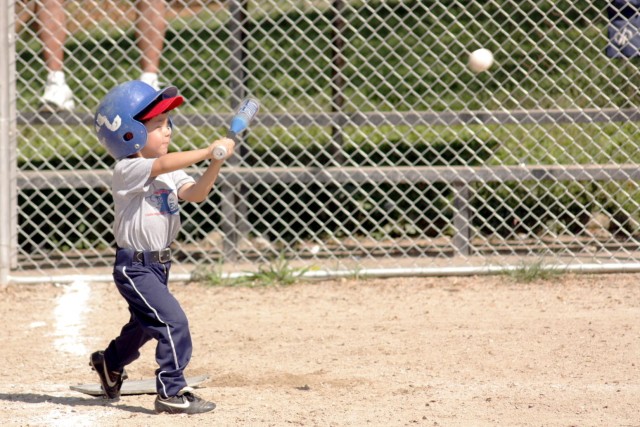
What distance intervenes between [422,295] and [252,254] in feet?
4.70

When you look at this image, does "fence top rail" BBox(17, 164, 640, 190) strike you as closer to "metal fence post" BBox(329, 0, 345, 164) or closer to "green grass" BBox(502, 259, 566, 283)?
"metal fence post" BBox(329, 0, 345, 164)

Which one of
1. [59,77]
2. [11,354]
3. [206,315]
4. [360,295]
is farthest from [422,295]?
[59,77]

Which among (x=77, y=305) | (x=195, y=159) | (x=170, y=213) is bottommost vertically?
(x=77, y=305)

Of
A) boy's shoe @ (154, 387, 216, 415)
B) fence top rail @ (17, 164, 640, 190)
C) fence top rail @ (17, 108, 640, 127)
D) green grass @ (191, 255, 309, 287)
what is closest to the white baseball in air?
fence top rail @ (17, 108, 640, 127)

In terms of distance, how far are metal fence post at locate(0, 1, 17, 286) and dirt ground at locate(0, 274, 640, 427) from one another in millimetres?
261

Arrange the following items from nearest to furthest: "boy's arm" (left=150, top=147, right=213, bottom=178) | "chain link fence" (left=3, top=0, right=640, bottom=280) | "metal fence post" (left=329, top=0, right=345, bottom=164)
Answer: "boy's arm" (left=150, top=147, right=213, bottom=178)
"chain link fence" (left=3, top=0, right=640, bottom=280)
"metal fence post" (left=329, top=0, right=345, bottom=164)

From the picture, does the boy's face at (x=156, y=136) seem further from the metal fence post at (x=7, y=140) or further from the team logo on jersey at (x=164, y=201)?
the metal fence post at (x=7, y=140)

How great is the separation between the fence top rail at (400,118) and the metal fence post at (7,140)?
0.46 metres

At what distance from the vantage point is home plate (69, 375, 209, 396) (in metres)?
3.85

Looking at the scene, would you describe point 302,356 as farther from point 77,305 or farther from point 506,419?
point 77,305

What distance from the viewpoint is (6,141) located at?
5.75 metres

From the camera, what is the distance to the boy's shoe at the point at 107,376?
374cm

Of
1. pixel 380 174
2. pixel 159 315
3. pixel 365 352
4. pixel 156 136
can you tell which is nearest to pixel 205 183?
pixel 156 136

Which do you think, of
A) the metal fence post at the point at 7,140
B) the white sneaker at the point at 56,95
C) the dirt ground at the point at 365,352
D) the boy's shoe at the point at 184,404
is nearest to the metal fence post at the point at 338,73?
the dirt ground at the point at 365,352
